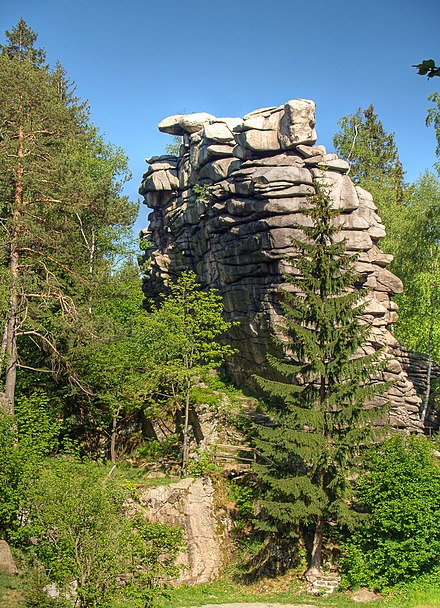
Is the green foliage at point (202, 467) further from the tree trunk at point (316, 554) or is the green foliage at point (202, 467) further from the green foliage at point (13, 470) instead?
the green foliage at point (13, 470)

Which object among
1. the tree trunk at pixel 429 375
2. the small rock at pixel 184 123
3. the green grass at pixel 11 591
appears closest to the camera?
the green grass at pixel 11 591

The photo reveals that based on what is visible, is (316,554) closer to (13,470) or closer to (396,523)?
(396,523)

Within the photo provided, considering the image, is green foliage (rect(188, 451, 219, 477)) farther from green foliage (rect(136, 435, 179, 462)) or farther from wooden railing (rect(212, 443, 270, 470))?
green foliage (rect(136, 435, 179, 462))

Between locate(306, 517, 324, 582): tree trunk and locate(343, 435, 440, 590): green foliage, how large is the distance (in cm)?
72

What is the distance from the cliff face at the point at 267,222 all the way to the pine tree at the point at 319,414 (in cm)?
411

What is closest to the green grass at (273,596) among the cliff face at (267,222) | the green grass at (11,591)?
the green grass at (11,591)

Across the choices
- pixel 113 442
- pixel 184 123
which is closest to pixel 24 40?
pixel 184 123

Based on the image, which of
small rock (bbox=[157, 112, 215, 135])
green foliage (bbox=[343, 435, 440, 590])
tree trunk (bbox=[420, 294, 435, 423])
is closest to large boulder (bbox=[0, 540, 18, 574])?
green foliage (bbox=[343, 435, 440, 590])

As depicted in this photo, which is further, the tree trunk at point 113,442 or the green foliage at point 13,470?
the tree trunk at point 113,442

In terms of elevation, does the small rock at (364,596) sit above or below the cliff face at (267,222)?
below

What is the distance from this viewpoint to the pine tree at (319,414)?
703 inches

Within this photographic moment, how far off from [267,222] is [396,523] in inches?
448

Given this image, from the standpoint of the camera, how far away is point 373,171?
1692 inches

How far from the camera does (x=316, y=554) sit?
1809 cm
